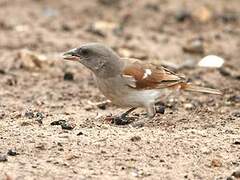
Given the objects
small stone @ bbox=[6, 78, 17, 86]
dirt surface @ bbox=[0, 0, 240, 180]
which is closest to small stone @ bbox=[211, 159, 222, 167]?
dirt surface @ bbox=[0, 0, 240, 180]

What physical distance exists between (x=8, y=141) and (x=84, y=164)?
39.0 inches

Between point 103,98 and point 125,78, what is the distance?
1.81 m

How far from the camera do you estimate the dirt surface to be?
23.9 ft

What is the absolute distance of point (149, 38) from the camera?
14.0m

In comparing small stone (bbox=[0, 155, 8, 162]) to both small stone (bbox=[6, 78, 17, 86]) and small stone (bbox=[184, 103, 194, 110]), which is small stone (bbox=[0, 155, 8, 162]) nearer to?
small stone (bbox=[184, 103, 194, 110])

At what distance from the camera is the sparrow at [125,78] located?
29.1 feet

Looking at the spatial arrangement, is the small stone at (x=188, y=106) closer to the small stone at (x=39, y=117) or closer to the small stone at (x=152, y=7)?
→ the small stone at (x=39, y=117)

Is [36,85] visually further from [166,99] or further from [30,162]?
[30,162]

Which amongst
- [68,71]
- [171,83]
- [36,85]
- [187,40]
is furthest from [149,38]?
[171,83]

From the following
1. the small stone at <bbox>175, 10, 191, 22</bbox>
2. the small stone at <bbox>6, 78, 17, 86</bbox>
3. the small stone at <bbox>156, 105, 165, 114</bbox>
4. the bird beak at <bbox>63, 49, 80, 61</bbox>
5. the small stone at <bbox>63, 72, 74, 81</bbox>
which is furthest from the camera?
the small stone at <bbox>175, 10, 191, 22</bbox>

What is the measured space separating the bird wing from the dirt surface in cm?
42

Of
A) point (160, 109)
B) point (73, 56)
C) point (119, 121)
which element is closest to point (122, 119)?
point (119, 121)

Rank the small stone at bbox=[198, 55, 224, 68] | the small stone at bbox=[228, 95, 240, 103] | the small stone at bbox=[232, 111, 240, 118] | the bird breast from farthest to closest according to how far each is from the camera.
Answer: the small stone at bbox=[198, 55, 224, 68] → the small stone at bbox=[228, 95, 240, 103] → the small stone at bbox=[232, 111, 240, 118] → the bird breast

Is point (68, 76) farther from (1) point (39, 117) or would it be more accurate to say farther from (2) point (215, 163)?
(2) point (215, 163)
